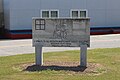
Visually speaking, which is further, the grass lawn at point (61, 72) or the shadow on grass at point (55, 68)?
the shadow on grass at point (55, 68)

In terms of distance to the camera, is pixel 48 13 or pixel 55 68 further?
pixel 48 13

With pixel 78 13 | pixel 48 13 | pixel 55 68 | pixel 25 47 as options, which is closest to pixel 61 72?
pixel 55 68

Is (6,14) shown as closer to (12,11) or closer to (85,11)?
(12,11)

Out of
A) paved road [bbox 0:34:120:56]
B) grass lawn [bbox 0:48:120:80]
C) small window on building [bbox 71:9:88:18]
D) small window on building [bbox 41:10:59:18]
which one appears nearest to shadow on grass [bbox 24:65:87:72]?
grass lawn [bbox 0:48:120:80]

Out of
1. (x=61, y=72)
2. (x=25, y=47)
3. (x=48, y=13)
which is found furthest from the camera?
(x=48, y=13)

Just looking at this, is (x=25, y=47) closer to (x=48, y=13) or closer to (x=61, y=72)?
(x=61, y=72)

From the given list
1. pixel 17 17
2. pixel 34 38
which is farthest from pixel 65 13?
pixel 34 38

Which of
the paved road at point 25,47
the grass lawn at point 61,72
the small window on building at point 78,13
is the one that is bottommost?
the paved road at point 25,47

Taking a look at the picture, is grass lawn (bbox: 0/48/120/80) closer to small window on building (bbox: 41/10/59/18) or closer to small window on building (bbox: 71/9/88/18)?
small window on building (bbox: 41/10/59/18)

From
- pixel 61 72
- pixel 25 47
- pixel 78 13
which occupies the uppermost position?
pixel 78 13

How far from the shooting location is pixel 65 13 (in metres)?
31.6

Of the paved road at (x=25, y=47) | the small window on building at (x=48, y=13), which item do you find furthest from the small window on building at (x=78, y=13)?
the paved road at (x=25, y=47)

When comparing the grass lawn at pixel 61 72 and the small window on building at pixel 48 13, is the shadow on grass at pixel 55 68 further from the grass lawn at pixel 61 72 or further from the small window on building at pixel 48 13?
the small window on building at pixel 48 13

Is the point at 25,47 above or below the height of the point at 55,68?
below
